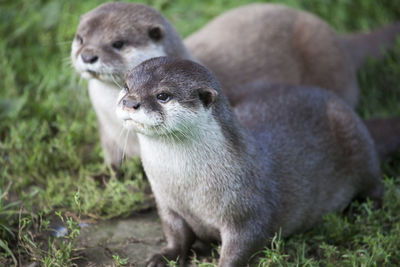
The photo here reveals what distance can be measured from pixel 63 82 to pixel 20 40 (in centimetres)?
66

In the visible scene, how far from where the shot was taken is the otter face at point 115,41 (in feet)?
9.66

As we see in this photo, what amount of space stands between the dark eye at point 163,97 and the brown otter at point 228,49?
747 mm

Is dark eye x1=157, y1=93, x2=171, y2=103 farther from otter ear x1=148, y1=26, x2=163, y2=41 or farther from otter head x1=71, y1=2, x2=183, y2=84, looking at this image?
otter ear x1=148, y1=26, x2=163, y2=41

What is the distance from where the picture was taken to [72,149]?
11.0 feet

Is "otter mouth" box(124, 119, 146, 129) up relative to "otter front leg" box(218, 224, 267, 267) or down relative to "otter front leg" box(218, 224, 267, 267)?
up

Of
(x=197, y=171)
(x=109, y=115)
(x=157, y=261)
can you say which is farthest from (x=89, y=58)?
(x=157, y=261)

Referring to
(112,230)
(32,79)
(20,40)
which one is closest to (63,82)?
(32,79)

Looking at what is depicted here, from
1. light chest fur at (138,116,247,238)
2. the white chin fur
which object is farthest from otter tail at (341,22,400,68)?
light chest fur at (138,116,247,238)

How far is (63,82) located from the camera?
409 cm

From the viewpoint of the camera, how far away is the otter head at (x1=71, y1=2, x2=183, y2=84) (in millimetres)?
2945

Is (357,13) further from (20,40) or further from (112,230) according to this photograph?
(112,230)

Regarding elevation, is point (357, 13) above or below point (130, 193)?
above

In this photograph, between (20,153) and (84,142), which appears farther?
(84,142)

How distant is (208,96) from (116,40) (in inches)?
34.7
